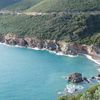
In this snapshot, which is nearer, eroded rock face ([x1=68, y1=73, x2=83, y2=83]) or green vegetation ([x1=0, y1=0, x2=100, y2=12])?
eroded rock face ([x1=68, y1=73, x2=83, y2=83])

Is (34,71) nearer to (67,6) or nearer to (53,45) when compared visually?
(53,45)

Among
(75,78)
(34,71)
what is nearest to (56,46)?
(34,71)

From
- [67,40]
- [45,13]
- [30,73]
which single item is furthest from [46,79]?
[45,13]

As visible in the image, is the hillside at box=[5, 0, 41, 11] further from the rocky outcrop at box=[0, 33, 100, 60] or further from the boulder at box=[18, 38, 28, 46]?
the boulder at box=[18, 38, 28, 46]

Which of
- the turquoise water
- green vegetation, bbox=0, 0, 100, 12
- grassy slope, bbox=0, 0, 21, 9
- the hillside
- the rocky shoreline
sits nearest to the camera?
the turquoise water

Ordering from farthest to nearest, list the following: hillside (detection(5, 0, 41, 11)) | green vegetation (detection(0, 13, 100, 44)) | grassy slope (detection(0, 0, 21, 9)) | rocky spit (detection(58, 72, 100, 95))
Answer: grassy slope (detection(0, 0, 21, 9)) → hillside (detection(5, 0, 41, 11)) → green vegetation (detection(0, 13, 100, 44)) → rocky spit (detection(58, 72, 100, 95))

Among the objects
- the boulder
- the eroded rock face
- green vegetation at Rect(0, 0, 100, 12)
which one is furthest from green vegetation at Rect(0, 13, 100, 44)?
the eroded rock face
